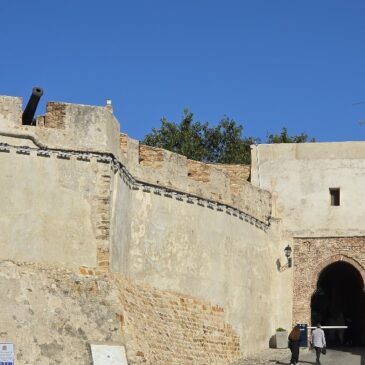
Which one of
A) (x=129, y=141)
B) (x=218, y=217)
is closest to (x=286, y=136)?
(x=218, y=217)

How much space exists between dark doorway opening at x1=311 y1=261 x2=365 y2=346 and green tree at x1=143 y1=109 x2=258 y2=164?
11385mm

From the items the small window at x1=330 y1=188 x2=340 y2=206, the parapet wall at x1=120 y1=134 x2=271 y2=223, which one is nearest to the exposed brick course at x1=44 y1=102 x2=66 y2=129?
the parapet wall at x1=120 y1=134 x2=271 y2=223

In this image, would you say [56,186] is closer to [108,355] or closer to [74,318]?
[74,318]

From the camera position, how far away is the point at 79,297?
56.7 feet

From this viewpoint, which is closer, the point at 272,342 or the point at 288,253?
the point at 272,342

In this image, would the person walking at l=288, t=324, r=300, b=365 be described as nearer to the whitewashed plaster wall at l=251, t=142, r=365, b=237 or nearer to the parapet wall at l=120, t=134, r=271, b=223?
the parapet wall at l=120, t=134, r=271, b=223

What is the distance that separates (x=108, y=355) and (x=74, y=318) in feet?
3.02

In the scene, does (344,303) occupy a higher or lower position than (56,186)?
lower

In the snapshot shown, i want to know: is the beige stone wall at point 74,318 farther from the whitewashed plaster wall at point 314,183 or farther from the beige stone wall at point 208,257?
the whitewashed plaster wall at point 314,183

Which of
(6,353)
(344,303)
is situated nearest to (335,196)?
(344,303)

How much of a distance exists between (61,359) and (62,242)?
232cm

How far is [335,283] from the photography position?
3173 centimetres

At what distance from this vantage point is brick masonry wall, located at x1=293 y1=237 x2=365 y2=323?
25922 millimetres

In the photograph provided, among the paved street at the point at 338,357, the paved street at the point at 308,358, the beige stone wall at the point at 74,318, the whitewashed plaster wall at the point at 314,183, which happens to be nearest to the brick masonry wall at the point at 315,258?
the whitewashed plaster wall at the point at 314,183
